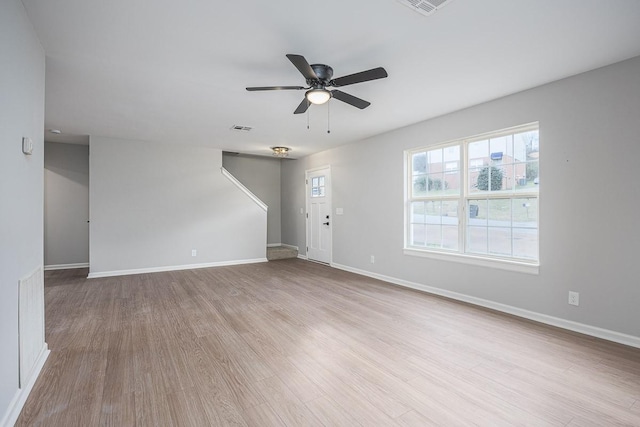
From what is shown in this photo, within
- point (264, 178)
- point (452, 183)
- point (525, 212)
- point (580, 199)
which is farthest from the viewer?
point (264, 178)

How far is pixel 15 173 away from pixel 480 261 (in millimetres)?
4472

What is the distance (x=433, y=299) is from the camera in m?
4.02

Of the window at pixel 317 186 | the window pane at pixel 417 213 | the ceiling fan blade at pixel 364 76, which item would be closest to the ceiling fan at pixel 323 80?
the ceiling fan blade at pixel 364 76

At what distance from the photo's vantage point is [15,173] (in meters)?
1.84

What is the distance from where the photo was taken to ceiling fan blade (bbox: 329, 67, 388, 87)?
7.86 ft

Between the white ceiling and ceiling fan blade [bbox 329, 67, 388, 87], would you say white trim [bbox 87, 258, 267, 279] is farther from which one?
ceiling fan blade [bbox 329, 67, 388, 87]

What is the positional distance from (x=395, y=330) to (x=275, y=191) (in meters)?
6.18

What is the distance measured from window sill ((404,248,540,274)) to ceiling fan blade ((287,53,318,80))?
9.76 ft

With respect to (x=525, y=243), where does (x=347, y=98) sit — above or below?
above

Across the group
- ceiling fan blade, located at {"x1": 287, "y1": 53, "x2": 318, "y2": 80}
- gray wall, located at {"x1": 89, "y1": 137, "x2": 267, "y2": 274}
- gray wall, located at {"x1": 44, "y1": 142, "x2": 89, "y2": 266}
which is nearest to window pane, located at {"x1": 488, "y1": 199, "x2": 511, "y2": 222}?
ceiling fan blade, located at {"x1": 287, "y1": 53, "x2": 318, "y2": 80}

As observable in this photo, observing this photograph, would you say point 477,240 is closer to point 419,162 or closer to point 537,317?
point 537,317

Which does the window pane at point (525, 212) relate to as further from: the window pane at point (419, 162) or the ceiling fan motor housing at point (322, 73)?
the ceiling fan motor housing at point (322, 73)

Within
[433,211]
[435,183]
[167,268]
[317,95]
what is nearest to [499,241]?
→ [433,211]

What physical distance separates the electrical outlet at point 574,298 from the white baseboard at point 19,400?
4.48 metres
